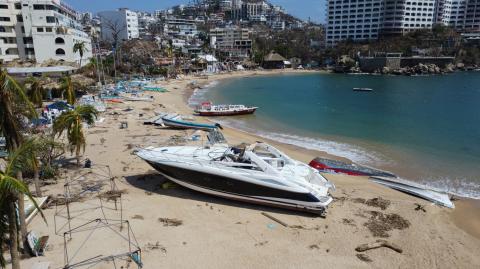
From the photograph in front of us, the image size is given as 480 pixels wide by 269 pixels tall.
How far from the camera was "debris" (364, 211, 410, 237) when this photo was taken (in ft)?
43.3

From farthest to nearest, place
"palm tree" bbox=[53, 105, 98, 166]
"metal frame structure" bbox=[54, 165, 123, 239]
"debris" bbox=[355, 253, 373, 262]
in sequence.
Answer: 1. "palm tree" bbox=[53, 105, 98, 166]
2. "metal frame structure" bbox=[54, 165, 123, 239]
3. "debris" bbox=[355, 253, 373, 262]

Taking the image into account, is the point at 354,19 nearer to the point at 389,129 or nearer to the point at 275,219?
the point at 389,129

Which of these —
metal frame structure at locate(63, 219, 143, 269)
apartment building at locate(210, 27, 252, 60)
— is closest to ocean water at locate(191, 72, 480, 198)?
metal frame structure at locate(63, 219, 143, 269)

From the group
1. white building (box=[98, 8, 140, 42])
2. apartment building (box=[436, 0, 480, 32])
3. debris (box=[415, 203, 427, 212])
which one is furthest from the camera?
apartment building (box=[436, 0, 480, 32])

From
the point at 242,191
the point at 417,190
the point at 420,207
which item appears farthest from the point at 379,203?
the point at 242,191

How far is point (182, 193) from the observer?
1608 centimetres

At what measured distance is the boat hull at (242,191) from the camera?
14.0m

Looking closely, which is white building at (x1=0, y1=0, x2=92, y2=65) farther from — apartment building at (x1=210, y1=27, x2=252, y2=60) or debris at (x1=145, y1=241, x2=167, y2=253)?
apartment building at (x1=210, y1=27, x2=252, y2=60)

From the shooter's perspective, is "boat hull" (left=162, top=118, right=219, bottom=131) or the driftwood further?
"boat hull" (left=162, top=118, right=219, bottom=131)

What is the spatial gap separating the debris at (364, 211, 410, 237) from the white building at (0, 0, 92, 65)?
2756 inches

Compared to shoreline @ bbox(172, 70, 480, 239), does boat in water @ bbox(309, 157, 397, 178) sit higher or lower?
higher

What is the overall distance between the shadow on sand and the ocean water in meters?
10.9

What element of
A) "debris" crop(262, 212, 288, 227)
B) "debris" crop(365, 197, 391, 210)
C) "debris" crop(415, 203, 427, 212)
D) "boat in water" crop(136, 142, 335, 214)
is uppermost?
"boat in water" crop(136, 142, 335, 214)

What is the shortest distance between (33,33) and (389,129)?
65545mm
